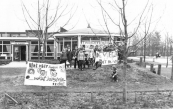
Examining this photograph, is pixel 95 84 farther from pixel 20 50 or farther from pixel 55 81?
pixel 20 50

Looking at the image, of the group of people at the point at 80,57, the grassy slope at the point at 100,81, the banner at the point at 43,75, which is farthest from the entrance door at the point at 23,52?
the banner at the point at 43,75

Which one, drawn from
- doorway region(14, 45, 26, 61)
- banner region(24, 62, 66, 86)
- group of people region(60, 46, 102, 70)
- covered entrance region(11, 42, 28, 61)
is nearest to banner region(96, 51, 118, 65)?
group of people region(60, 46, 102, 70)

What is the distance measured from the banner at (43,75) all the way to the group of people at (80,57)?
439 cm

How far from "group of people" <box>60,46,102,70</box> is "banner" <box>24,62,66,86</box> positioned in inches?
173

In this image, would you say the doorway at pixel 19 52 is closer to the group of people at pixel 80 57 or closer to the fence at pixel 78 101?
the group of people at pixel 80 57

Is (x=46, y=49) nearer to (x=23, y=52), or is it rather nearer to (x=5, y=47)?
(x=23, y=52)

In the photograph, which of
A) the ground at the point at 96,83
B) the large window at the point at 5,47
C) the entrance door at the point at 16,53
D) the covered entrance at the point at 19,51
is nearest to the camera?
the ground at the point at 96,83

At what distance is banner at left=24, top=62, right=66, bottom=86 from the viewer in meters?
7.46

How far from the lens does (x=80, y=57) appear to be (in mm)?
12016

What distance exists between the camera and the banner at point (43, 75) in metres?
7.46

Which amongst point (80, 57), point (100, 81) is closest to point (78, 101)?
point (100, 81)

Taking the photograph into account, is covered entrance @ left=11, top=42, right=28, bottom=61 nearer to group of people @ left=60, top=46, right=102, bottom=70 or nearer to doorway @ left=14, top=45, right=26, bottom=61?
doorway @ left=14, top=45, right=26, bottom=61

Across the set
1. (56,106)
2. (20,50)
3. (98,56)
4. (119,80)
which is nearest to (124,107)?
(56,106)

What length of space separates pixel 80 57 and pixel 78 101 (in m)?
5.43
